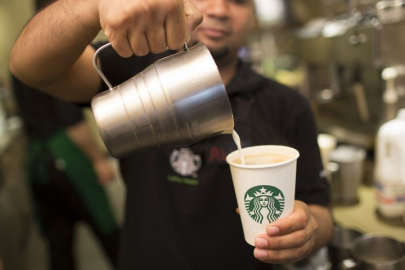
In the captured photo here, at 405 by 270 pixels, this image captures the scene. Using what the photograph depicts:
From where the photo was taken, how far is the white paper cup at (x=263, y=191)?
701 millimetres

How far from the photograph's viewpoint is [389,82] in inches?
58.2

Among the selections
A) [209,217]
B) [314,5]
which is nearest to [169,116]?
[209,217]

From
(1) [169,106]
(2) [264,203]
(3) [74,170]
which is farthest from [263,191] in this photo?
(3) [74,170]

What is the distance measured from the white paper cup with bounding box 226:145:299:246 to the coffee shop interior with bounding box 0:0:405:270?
49 centimetres

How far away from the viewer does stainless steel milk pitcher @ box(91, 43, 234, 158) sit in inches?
25.6

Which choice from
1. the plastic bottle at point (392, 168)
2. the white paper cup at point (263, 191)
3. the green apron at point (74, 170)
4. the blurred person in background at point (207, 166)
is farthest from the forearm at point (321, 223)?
the green apron at point (74, 170)

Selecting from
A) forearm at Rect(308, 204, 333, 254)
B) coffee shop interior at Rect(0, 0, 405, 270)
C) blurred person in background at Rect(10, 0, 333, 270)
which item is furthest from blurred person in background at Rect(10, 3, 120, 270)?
forearm at Rect(308, 204, 333, 254)

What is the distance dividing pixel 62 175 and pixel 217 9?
1536 millimetres

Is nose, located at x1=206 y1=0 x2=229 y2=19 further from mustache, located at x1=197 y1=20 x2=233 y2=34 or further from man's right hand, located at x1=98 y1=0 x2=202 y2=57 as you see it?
man's right hand, located at x1=98 y1=0 x2=202 y2=57

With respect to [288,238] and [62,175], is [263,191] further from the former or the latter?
[62,175]

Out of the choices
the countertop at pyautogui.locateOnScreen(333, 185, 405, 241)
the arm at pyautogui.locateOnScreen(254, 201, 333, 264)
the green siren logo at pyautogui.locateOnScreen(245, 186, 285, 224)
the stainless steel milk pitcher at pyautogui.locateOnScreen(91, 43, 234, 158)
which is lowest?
the countertop at pyautogui.locateOnScreen(333, 185, 405, 241)

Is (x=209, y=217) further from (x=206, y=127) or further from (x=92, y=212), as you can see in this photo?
(x=92, y=212)

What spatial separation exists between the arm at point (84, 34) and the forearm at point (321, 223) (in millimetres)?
627

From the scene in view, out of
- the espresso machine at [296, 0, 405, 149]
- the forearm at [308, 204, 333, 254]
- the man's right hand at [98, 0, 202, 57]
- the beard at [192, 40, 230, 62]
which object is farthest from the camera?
the espresso machine at [296, 0, 405, 149]
